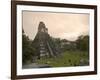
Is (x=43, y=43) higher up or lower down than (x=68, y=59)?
higher up

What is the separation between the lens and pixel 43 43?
1.91m

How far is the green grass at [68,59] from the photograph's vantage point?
1933 millimetres

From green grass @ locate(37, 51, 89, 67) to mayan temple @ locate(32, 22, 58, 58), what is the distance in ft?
0.18

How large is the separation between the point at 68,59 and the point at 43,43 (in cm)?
31

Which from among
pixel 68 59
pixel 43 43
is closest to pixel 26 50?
pixel 43 43

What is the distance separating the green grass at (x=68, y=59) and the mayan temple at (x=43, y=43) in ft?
0.18

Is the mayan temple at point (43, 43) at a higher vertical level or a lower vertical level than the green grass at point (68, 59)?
higher

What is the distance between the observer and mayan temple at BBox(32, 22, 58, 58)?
190 cm

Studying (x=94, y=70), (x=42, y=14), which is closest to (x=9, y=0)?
(x=42, y=14)

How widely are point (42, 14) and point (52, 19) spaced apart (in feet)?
0.36

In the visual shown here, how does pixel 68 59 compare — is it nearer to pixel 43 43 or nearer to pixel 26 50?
pixel 43 43

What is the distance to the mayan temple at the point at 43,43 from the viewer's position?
190 cm

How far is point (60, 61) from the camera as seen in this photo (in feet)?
6.44

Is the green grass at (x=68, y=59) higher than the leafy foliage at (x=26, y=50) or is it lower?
lower
